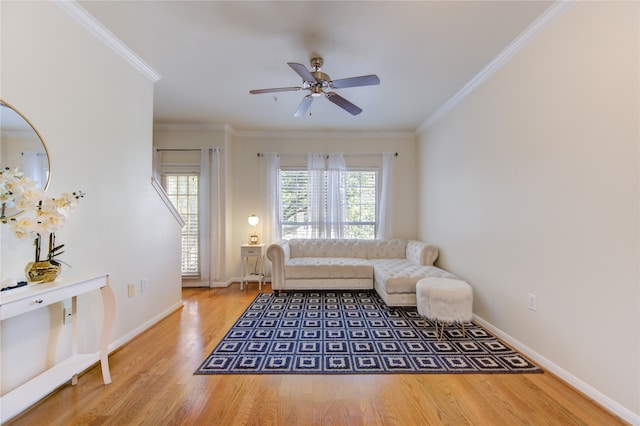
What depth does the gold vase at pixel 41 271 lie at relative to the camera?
67.4 inches

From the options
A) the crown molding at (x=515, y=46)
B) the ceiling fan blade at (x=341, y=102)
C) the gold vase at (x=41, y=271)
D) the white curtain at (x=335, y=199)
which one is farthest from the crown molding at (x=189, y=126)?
the crown molding at (x=515, y=46)

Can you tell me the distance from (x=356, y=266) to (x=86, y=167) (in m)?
3.34

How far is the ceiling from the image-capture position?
207 centimetres

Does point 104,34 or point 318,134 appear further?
point 318,134

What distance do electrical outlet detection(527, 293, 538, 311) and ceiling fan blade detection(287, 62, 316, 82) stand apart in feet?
8.88

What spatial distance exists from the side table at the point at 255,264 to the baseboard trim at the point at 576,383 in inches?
133

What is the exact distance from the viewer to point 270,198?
5.00 metres

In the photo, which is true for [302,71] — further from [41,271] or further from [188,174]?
[188,174]

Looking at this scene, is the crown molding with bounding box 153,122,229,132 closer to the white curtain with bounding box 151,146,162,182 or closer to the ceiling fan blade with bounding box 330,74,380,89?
the white curtain with bounding box 151,146,162,182

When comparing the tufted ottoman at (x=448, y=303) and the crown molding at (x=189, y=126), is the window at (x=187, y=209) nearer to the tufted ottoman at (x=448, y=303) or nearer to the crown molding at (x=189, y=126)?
the crown molding at (x=189, y=126)

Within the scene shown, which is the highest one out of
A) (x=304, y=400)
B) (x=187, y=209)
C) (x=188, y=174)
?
(x=188, y=174)

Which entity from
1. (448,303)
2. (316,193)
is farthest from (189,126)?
(448,303)

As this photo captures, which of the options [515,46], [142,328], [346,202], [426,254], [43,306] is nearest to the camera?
[43,306]

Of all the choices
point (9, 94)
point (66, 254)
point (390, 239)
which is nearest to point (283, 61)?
point (9, 94)
